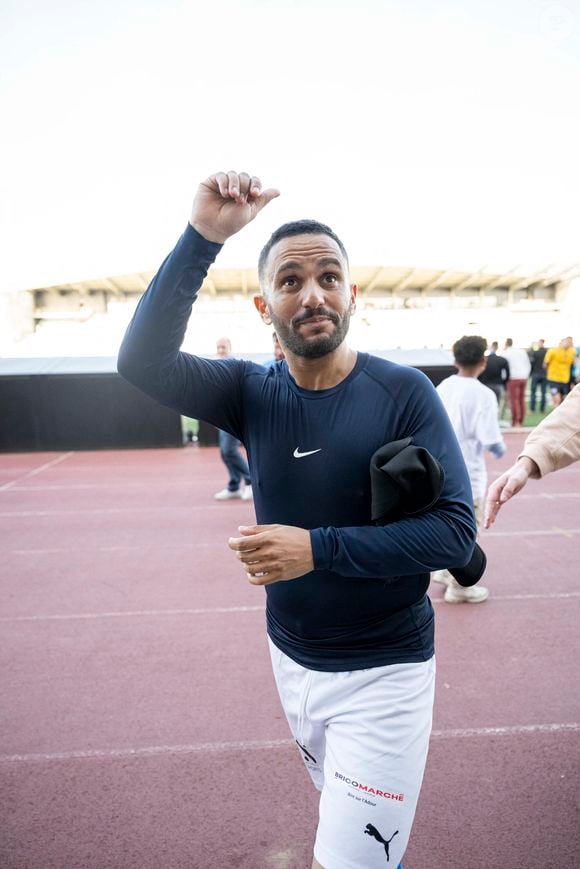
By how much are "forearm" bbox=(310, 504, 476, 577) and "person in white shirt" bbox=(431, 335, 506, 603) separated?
3.09m

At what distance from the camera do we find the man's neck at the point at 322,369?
166 cm

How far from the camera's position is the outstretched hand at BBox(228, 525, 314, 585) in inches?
54.4

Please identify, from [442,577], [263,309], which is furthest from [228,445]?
[263,309]

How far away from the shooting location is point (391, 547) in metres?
1.42

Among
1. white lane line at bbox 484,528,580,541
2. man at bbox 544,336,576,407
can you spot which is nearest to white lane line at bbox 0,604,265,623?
white lane line at bbox 484,528,580,541

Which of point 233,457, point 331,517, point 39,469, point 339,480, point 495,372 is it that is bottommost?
point 39,469

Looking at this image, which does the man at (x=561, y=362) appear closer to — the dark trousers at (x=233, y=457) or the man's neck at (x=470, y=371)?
the dark trousers at (x=233, y=457)

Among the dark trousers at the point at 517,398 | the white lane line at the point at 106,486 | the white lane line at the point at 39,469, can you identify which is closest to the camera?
the white lane line at the point at 106,486

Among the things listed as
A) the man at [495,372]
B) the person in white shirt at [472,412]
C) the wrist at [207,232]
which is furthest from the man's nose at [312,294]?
the man at [495,372]

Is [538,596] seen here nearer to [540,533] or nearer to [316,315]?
[540,533]

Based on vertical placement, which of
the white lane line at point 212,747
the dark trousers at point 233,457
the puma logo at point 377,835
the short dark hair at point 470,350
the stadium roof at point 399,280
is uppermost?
the stadium roof at point 399,280

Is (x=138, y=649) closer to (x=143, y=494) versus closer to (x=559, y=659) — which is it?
(x=559, y=659)

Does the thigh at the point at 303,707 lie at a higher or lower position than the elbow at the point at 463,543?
lower

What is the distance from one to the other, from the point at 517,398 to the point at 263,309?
523 inches
